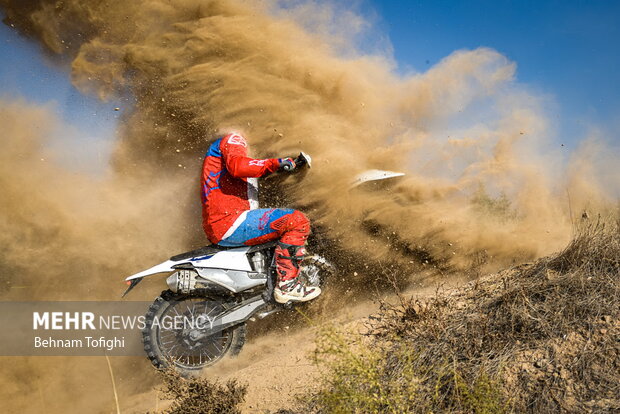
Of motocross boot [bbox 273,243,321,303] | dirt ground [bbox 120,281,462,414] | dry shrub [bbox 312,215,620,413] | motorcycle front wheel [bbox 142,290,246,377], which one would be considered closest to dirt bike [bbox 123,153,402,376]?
motorcycle front wheel [bbox 142,290,246,377]

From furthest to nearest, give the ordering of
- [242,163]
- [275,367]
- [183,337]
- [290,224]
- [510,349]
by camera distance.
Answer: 1. [183,337]
2. [275,367]
3. [290,224]
4. [242,163]
5. [510,349]

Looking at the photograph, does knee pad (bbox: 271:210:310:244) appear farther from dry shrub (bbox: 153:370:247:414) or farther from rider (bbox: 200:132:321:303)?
dry shrub (bbox: 153:370:247:414)

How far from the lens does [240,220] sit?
3857 mm

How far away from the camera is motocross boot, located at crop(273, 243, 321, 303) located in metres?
3.89

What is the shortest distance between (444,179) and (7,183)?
464 cm

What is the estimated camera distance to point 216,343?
4359 mm

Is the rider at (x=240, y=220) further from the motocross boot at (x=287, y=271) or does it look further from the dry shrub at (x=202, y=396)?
the dry shrub at (x=202, y=396)

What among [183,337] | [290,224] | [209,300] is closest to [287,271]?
[290,224]

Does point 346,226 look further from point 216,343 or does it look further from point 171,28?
point 171,28

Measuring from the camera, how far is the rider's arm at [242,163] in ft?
12.0

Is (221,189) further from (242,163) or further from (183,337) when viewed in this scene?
(183,337)

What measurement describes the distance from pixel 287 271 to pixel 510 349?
76.2 inches

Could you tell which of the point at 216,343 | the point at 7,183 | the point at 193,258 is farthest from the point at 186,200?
the point at 7,183

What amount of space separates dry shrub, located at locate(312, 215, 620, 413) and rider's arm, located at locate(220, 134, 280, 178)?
1.49m
